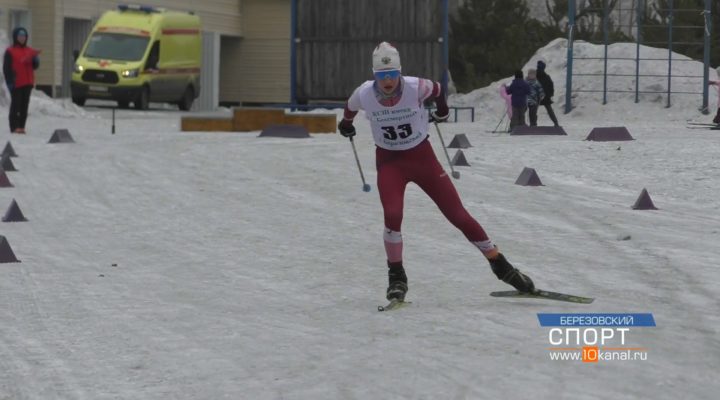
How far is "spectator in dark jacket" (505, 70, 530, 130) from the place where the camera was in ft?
94.7

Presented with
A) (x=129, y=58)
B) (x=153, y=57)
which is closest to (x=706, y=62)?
(x=153, y=57)

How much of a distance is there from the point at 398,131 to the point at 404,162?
0.20m

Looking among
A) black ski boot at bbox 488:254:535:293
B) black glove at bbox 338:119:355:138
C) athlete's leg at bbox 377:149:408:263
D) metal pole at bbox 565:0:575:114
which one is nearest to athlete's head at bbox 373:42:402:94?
athlete's leg at bbox 377:149:408:263

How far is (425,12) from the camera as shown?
35.4 metres

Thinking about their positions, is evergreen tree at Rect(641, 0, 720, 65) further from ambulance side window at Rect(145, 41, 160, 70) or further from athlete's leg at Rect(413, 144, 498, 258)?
athlete's leg at Rect(413, 144, 498, 258)

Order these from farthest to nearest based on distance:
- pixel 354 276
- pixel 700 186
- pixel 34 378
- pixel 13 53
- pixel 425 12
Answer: pixel 425 12
pixel 13 53
pixel 700 186
pixel 354 276
pixel 34 378

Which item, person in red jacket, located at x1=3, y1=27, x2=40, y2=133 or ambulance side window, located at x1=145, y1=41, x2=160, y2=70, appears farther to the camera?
ambulance side window, located at x1=145, y1=41, x2=160, y2=70

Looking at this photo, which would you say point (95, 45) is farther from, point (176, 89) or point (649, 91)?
point (649, 91)

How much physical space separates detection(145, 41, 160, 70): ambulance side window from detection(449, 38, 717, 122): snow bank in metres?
7.82

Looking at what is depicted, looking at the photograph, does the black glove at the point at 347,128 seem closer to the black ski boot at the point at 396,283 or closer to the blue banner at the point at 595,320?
the black ski boot at the point at 396,283

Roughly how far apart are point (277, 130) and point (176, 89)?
56.4 ft

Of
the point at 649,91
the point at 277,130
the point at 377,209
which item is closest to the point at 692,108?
the point at 649,91

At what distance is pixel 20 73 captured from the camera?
2620cm

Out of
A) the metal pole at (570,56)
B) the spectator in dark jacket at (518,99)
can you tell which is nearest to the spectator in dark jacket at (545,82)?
the spectator in dark jacket at (518,99)
